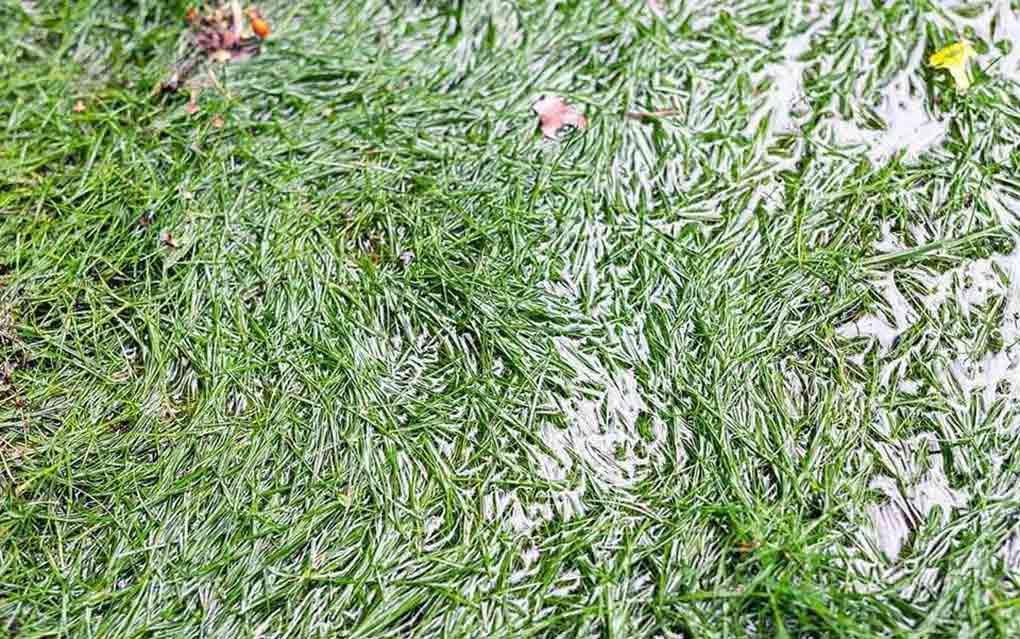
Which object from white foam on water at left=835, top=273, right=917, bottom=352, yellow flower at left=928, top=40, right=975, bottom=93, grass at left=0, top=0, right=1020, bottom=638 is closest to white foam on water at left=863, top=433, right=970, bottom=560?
grass at left=0, top=0, right=1020, bottom=638

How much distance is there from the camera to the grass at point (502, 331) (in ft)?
7.00

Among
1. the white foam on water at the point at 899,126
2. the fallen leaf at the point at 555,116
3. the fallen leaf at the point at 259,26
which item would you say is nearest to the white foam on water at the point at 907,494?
the white foam on water at the point at 899,126

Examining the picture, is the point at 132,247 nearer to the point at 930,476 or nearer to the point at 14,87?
the point at 14,87

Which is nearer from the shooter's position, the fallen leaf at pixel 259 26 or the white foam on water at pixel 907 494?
the white foam on water at pixel 907 494

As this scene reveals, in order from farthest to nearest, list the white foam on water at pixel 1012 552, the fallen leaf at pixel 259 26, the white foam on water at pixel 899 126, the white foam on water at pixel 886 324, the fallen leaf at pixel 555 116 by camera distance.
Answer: the fallen leaf at pixel 259 26
the fallen leaf at pixel 555 116
the white foam on water at pixel 899 126
the white foam on water at pixel 886 324
the white foam on water at pixel 1012 552

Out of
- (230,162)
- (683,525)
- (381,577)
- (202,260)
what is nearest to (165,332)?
(202,260)

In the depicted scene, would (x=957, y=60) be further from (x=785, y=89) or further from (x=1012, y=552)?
(x=1012, y=552)

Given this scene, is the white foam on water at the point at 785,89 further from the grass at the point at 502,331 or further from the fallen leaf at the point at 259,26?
the fallen leaf at the point at 259,26

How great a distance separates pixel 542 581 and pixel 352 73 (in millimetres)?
1669

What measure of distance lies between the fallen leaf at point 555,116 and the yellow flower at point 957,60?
1.05 m

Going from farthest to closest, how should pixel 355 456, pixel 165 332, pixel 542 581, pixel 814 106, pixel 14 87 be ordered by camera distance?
pixel 14 87, pixel 814 106, pixel 165 332, pixel 355 456, pixel 542 581

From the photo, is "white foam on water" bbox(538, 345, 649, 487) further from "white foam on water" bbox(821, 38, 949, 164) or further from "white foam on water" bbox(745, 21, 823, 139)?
"white foam on water" bbox(821, 38, 949, 164)

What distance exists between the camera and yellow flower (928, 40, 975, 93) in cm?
269

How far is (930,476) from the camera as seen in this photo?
7.22ft
